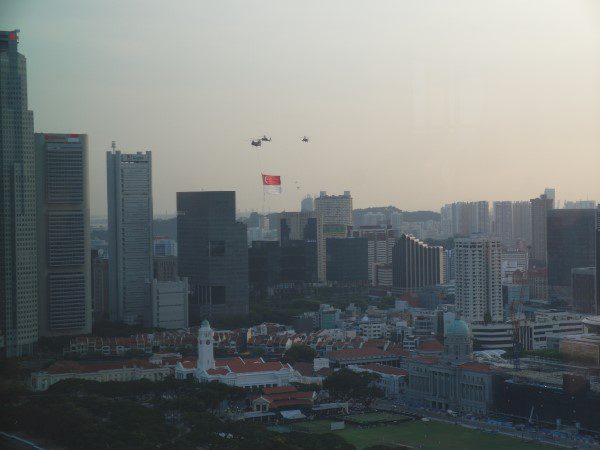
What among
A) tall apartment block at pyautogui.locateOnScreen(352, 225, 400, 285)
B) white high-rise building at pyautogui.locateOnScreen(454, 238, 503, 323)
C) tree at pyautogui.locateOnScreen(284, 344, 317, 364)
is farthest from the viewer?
tall apartment block at pyautogui.locateOnScreen(352, 225, 400, 285)

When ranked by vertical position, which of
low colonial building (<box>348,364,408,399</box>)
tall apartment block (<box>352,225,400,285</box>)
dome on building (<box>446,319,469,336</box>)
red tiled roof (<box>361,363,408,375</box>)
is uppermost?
tall apartment block (<box>352,225,400,285</box>)

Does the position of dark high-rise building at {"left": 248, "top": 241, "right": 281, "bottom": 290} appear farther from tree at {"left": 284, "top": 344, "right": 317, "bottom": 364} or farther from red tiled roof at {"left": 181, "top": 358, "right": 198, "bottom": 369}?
red tiled roof at {"left": 181, "top": 358, "right": 198, "bottom": 369}

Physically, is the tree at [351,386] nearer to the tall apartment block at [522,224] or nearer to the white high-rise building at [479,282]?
the white high-rise building at [479,282]

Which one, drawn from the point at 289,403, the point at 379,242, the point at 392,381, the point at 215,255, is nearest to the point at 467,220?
the point at 379,242

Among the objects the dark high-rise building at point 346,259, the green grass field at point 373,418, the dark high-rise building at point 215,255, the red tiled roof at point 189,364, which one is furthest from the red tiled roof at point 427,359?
the dark high-rise building at point 346,259

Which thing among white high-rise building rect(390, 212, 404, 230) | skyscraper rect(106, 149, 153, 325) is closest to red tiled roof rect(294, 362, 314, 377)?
skyscraper rect(106, 149, 153, 325)

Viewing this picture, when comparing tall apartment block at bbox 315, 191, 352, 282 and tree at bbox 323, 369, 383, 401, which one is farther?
tall apartment block at bbox 315, 191, 352, 282

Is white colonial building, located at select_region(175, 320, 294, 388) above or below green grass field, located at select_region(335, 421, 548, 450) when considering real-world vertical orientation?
above

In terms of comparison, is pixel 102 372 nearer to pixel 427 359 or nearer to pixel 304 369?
pixel 304 369
